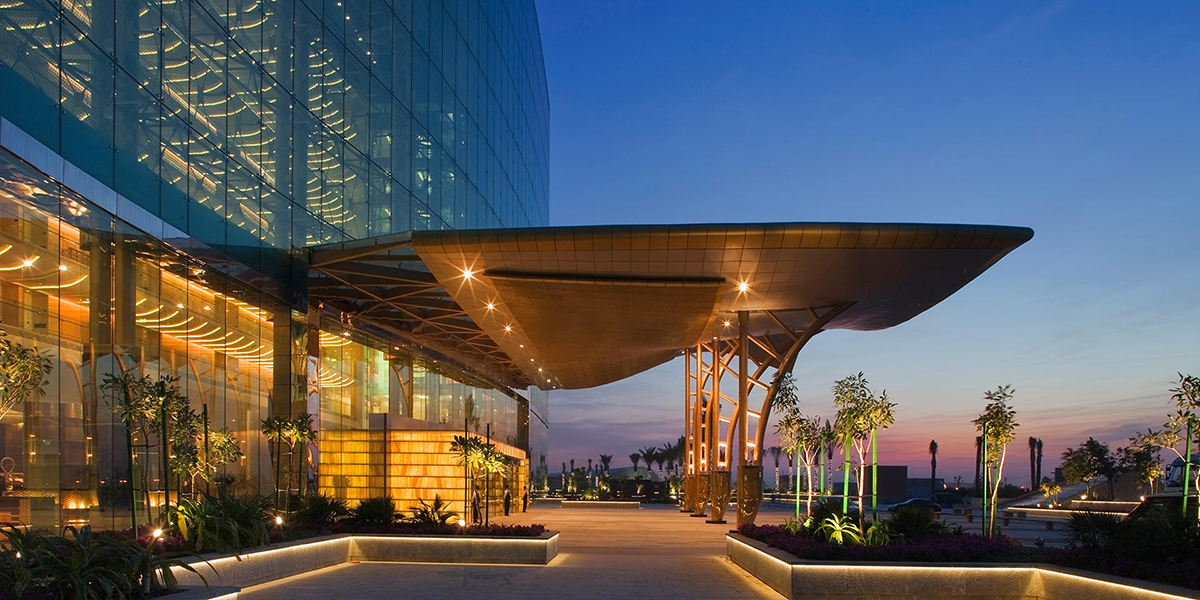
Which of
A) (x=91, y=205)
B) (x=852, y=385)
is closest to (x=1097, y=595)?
(x=852, y=385)

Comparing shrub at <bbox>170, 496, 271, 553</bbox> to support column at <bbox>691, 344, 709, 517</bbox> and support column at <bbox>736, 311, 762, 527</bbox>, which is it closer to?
support column at <bbox>736, 311, 762, 527</bbox>

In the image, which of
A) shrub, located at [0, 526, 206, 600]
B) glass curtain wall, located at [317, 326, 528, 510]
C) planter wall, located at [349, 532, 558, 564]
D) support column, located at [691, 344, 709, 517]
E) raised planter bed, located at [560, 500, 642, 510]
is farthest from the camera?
raised planter bed, located at [560, 500, 642, 510]

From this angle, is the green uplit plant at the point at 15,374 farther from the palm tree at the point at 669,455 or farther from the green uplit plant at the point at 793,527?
the palm tree at the point at 669,455

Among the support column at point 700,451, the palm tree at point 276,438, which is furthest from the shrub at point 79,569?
the support column at point 700,451

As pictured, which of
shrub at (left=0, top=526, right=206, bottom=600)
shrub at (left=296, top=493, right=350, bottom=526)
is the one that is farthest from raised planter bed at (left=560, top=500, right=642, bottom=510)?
shrub at (left=0, top=526, right=206, bottom=600)

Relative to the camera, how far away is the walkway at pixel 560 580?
15.5 meters

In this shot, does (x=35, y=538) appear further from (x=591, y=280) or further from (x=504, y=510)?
(x=504, y=510)

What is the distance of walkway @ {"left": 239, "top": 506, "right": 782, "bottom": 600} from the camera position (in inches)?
609

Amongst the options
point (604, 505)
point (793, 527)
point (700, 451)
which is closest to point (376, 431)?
point (793, 527)

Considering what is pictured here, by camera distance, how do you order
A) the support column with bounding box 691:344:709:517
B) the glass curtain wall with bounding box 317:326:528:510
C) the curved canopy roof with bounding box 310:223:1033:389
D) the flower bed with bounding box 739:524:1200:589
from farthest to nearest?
the support column with bounding box 691:344:709:517 → the glass curtain wall with bounding box 317:326:528:510 → the curved canopy roof with bounding box 310:223:1033:389 → the flower bed with bounding box 739:524:1200:589

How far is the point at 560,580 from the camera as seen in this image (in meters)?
17.6

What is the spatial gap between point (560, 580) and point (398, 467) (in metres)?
16.2

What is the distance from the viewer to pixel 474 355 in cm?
4956

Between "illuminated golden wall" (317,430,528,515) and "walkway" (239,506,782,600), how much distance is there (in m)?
8.75
